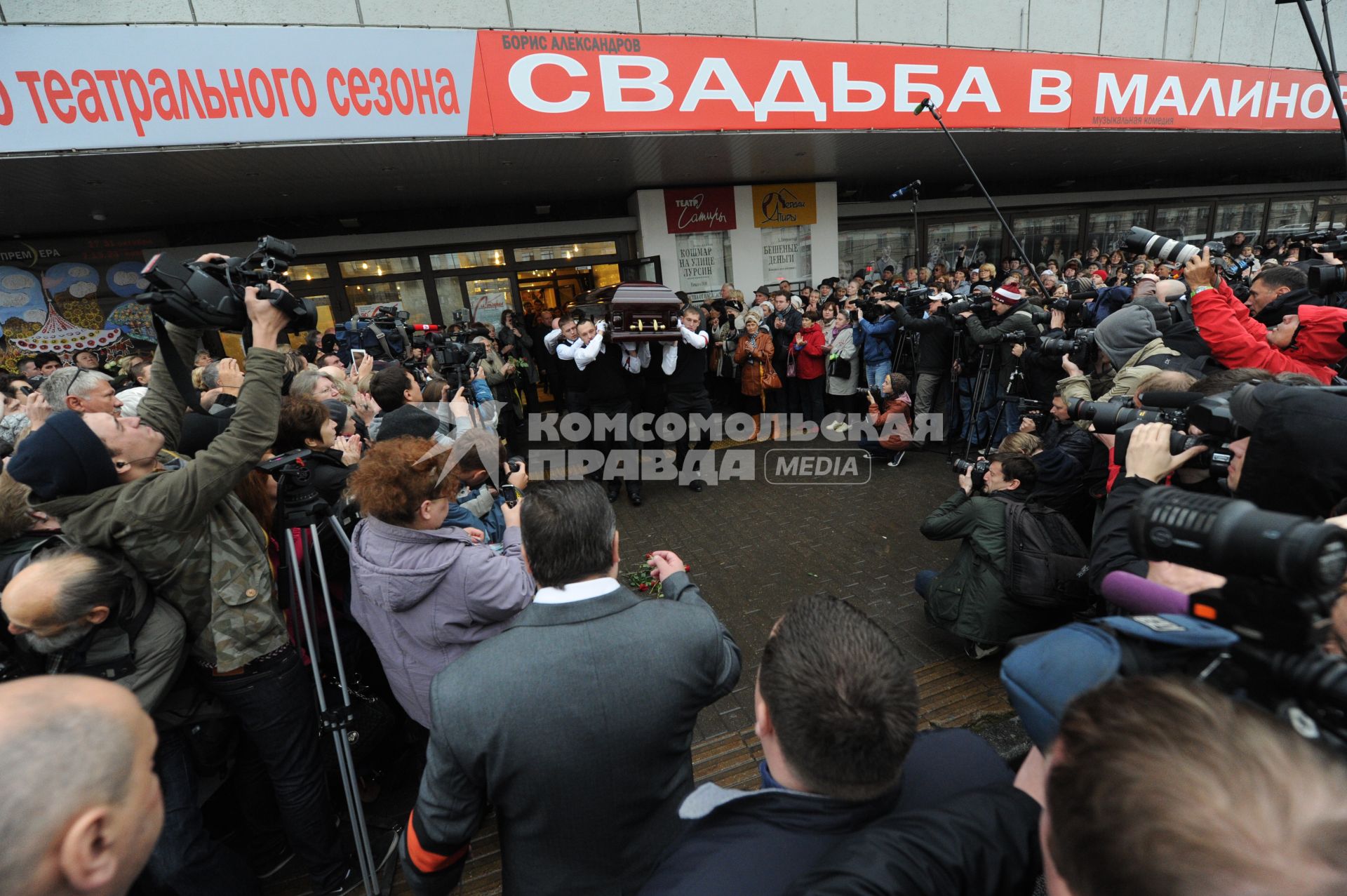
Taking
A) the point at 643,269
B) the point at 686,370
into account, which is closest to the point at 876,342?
the point at 686,370

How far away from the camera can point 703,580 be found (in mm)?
4113

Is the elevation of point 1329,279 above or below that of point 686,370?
above

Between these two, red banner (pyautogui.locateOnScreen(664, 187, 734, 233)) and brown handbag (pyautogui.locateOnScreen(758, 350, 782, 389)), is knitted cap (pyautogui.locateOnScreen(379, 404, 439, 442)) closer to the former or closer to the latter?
brown handbag (pyautogui.locateOnScreen(758, 350, 782, 389))

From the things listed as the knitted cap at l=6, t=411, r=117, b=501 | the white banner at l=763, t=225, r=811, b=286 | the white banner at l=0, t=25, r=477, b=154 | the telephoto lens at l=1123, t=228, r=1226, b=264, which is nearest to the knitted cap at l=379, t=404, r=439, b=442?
the knitted cap at l=6, t=411, r=117, b=501

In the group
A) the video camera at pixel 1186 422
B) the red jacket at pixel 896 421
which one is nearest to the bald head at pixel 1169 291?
the red jacket at pixel 896 421

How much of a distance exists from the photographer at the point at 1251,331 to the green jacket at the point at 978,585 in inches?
55.8

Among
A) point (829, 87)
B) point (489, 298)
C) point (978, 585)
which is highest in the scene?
point (829, 87)

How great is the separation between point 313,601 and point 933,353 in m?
6.15

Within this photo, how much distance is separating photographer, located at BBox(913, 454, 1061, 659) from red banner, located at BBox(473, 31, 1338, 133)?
225 inches

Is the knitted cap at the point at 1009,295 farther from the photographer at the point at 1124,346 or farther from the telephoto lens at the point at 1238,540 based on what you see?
the telephoto lens at the point at 1238,540

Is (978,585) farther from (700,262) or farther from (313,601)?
(700,262)

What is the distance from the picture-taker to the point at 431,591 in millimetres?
1785

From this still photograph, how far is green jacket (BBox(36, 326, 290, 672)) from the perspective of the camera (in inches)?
65.6

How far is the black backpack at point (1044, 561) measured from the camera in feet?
8.89
